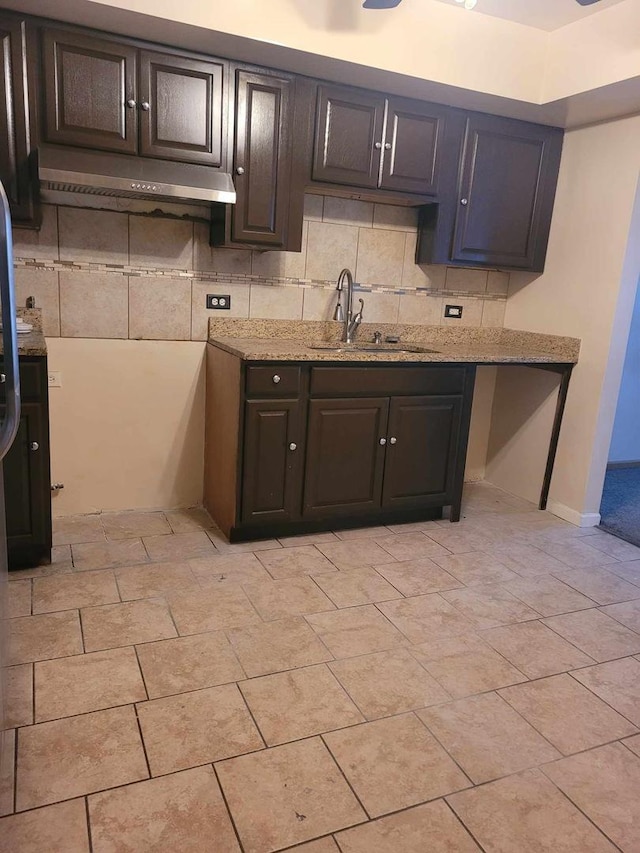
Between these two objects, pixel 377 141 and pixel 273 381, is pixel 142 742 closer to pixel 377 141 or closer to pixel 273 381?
pixel 273 381

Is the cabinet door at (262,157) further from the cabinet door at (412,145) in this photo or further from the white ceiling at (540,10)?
the white ceiling at (540,10)

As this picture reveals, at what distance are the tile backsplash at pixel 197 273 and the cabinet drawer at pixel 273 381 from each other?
24.3 inches

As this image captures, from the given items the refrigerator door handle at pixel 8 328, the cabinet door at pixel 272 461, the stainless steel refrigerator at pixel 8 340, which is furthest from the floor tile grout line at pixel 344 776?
the cabinet door at pixel 272 461

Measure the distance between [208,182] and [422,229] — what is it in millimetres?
1364

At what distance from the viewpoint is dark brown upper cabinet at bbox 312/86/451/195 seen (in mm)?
2969

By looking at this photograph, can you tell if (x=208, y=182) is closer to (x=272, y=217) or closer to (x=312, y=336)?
(x=272, y=217)

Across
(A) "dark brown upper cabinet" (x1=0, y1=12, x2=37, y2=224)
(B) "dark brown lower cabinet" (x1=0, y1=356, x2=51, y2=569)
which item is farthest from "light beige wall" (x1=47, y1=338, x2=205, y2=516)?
(A) "dark brown upper cabinet" (x1=0, y1=12, x2=37, y2=224)

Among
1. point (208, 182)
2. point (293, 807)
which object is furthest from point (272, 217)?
point (293, 807)

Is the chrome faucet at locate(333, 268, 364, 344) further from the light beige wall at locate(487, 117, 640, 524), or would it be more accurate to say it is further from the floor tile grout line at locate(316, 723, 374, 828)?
the floor tile grout line at locate(316, 723, 374, 828)

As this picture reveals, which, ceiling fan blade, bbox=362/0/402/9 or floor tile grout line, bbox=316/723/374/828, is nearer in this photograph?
floor tile grout line, bbox=316/723/374/828

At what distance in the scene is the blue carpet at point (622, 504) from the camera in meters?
3.47

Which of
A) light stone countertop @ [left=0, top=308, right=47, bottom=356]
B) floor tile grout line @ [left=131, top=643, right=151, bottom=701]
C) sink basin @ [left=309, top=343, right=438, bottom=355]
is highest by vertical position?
light stone countertop @ [left=0, top=308, right=47, bottom=356]

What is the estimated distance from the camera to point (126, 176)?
98.9 inches

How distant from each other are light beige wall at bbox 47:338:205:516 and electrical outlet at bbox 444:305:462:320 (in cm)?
151
